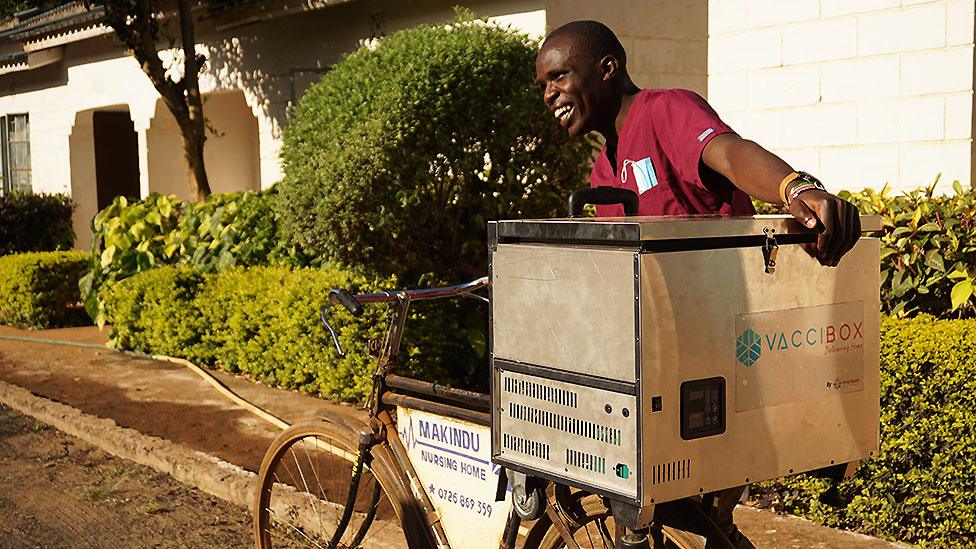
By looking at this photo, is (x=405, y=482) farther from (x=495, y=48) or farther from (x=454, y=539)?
(x=495, y=48)

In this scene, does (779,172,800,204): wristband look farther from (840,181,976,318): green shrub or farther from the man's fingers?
(840,181,976,318): green shrub

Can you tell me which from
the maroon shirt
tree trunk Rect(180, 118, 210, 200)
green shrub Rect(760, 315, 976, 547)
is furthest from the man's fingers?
tree trunk Rect(180, 118, 210, 200)

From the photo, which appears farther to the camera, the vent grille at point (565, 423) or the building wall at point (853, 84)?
the building wall at point (853, 84)

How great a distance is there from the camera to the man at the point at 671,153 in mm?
2016

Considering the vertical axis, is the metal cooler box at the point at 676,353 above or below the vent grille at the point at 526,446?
above

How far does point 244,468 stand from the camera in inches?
236

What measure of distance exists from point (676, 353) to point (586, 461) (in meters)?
0.29

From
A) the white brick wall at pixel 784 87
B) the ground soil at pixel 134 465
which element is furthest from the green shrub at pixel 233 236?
the white brick wall at pixel 784 87

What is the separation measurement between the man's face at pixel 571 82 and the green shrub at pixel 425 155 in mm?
3823

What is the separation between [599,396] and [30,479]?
5.18 metres

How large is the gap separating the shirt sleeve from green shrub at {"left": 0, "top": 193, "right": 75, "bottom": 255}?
42.6ft

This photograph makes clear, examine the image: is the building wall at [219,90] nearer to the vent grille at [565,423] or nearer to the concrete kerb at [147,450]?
the concrete kerb at [147,450]

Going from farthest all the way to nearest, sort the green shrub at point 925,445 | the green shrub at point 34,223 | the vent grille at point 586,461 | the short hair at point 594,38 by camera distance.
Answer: the green shrub at point 34,223 → the green shrub at point 925,445 → the short hair at point 594,38 → the vent grille at point 586,461

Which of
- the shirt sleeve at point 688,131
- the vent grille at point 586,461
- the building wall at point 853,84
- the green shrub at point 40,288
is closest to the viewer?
the vent grille at point 586,461
